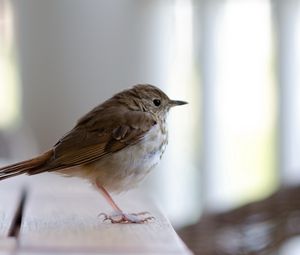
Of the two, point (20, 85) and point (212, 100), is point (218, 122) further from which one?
point (20, 85)

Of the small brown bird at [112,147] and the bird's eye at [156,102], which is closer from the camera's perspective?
the small brown bird at [112,147]

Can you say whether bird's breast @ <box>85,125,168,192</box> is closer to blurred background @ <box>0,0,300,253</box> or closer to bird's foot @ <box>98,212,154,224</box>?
bird's foot @ <box>98,212,154,224</box>

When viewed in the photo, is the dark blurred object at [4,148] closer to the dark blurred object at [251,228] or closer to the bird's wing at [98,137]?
the dark blurred object at [251,228]

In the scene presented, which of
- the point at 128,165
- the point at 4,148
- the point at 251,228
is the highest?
the point at 128,165

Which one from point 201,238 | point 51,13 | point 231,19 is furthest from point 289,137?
point 201,238

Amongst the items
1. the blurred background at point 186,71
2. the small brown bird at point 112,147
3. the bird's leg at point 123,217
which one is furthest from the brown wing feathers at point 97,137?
the blurred background at point 186,71

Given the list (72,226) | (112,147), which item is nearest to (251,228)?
(112,147)

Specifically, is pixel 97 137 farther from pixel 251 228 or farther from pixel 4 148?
pixel 4 148

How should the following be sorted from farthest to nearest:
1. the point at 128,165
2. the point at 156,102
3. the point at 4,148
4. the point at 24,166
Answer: the point at 4,148, the point at 156,102, the point at 128,165, the point at 24,166
